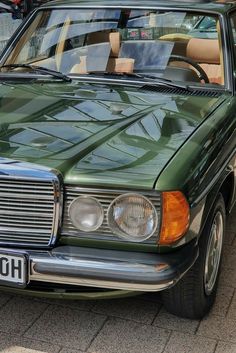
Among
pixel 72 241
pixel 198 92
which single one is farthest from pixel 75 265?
pixel 198 92

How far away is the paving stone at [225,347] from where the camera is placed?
2715mm

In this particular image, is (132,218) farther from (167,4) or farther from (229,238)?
(167,4)

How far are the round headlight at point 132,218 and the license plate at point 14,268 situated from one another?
45 centimetres

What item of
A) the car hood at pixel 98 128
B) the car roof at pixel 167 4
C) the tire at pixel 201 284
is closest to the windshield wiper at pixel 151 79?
the car hood at pixel 98 128

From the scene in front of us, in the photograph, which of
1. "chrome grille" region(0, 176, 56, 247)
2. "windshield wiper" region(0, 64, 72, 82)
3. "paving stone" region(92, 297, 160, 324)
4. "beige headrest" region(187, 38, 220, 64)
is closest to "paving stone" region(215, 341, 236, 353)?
"paving stone" region(92, 297, 160, 324)

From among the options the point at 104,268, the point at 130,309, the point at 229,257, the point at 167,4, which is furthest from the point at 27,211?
the point at 167,4

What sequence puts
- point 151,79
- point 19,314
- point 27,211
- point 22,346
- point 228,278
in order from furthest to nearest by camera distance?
point 151,79 < point 228,278 < point 19,314 < point 22,346 < point 27,211

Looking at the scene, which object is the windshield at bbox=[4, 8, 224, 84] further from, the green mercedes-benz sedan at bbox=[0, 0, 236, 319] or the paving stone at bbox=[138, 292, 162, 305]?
the paving stone at bbox=[138, 292, 162, 305]

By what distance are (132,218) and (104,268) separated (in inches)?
10.1

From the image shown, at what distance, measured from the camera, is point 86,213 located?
7.97 ft

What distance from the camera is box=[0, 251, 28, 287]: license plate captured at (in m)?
2.42

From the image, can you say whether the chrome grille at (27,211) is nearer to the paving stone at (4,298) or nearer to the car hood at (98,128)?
the car hood at (98,128)

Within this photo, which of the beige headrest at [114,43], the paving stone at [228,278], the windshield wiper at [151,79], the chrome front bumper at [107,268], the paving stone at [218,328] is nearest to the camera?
the chrome front bumper at [107,268]

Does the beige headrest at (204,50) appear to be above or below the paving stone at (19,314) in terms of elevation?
above
